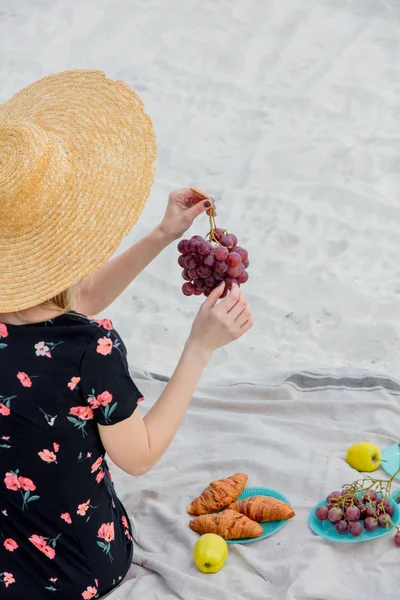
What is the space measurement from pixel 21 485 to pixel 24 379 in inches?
12.9

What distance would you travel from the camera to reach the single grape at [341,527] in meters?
2.34

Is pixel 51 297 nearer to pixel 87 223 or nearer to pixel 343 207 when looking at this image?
pixel 87 223

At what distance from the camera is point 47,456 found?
192cm

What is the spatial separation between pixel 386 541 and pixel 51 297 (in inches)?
49.4

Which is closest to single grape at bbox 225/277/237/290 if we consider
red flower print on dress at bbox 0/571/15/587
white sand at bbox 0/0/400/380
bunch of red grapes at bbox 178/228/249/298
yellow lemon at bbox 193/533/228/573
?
bunch of red grapes at bbox 178/228/249/298

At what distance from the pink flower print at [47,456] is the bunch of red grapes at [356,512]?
2.91 ft

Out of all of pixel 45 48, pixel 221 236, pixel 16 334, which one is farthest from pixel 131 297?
pixel 45 48

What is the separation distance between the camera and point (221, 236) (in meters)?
2.12

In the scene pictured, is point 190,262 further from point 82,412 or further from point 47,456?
point 47,456

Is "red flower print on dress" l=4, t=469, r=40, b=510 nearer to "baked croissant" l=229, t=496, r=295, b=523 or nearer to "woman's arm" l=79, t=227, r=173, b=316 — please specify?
"woman's arm" l=79, t=227, r=173, b=316

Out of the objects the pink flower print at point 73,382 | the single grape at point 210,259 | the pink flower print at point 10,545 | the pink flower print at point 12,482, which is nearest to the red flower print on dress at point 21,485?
the pink flower print at point 12,482

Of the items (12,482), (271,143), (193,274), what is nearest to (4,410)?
(12,482)

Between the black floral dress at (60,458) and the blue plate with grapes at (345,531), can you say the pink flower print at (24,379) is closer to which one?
the black floral dress at (60,458)

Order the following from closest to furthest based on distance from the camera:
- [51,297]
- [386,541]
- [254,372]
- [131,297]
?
[51,297], [386,541], [254,372], [131,297]
